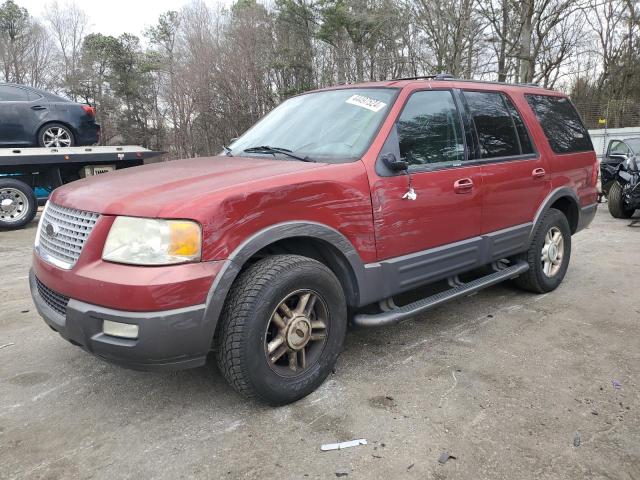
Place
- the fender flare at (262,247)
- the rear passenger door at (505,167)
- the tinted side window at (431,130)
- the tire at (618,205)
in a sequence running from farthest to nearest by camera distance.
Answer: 1. the tire at (618,205)
2. the rear passenger door at (505,167)
3. the tinted side window at (431,130)
4. the fender flare at (262,247)

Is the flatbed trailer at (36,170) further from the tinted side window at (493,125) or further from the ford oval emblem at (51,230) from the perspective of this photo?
the tinted side window at (493,125)

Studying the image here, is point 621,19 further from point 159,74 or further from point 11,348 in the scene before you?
point 11,348

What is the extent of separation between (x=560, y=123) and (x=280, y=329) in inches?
141

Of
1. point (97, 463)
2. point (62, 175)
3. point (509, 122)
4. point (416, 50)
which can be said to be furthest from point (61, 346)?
point (416, 50)

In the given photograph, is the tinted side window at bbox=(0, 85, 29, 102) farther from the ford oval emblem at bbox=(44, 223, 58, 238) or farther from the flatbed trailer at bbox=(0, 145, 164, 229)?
the ford oval emblem at bbox=(44, 223, 58, 238)

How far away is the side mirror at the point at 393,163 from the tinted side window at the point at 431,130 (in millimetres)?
144

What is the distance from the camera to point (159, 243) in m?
2.29

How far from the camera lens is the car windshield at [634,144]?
992 centimetres

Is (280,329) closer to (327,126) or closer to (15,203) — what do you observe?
(327,126)

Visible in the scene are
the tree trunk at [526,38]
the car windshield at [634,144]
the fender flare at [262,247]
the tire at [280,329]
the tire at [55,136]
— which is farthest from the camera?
the tree trunk at [526,38]

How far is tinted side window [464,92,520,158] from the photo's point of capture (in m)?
3.79

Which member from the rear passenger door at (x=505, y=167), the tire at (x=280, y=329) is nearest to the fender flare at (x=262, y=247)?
the tire at (x=280, y=329)

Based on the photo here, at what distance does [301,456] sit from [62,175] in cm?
888

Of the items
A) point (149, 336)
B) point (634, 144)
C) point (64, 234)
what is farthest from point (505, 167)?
point (634, 144)
